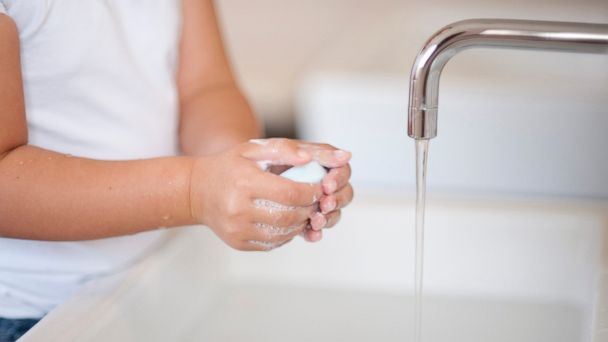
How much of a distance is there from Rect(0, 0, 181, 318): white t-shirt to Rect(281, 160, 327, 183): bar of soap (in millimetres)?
258

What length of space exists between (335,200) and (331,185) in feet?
0.08

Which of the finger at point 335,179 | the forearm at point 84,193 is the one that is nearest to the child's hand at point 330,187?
the finger at point 335,179

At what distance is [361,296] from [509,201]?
199 millimetres

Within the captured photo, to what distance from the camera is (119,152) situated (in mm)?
846

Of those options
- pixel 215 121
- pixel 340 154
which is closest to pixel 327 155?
pixel 340 154

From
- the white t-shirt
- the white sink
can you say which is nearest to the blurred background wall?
the white sink

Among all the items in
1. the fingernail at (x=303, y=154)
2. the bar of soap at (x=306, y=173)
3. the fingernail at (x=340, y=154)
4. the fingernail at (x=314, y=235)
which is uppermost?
the fingernail at (x=303, y=154)

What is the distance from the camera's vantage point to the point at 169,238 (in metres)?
0.85

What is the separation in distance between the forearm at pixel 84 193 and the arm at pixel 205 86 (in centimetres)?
20

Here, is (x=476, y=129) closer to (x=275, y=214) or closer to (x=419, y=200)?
(x=419, y=200)

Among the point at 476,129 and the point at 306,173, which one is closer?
the point at 306,173

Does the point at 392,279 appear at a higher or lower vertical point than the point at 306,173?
lower

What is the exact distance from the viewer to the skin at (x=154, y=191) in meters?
0.65

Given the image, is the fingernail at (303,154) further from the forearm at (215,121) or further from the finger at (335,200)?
the forearm at (215,121)
